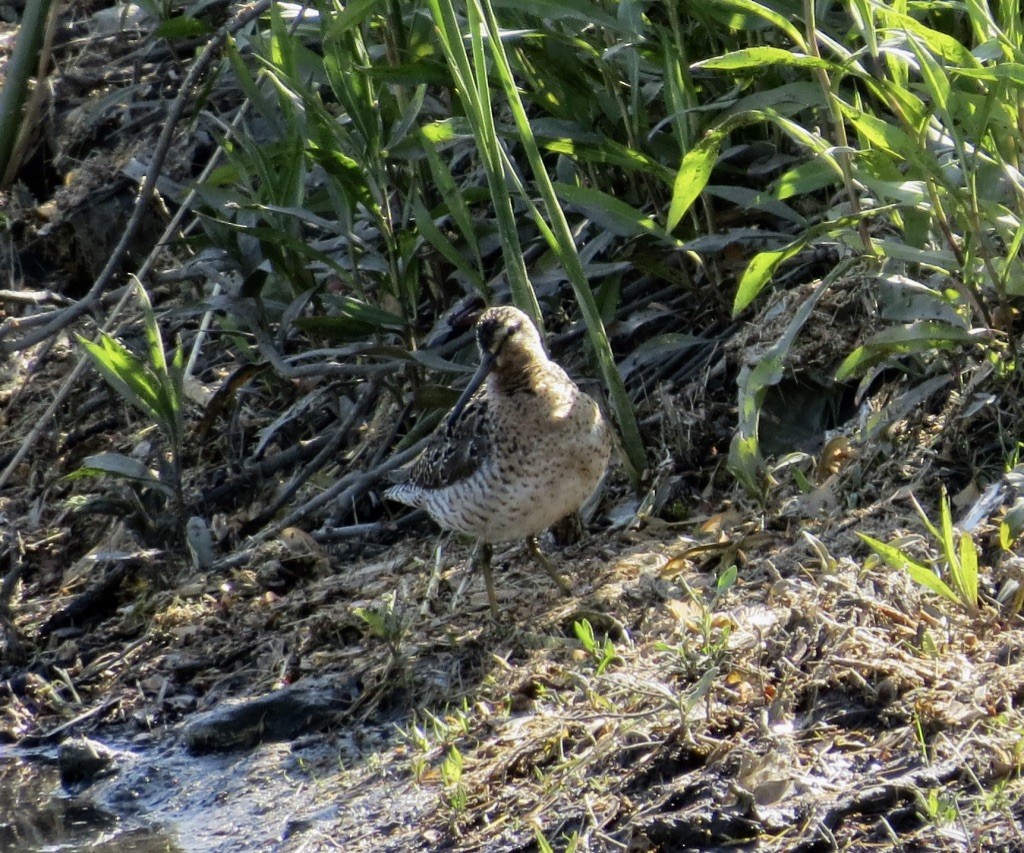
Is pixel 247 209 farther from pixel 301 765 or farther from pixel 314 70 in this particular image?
pixel 301 765

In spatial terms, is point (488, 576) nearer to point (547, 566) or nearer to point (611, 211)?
point (547, 566)

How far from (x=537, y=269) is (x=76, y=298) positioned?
3212 millimetres

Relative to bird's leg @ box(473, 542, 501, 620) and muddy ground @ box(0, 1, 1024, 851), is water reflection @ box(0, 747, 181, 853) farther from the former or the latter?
bird's leg @ box(473, 542, 501, 620)

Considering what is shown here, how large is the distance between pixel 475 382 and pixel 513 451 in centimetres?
35

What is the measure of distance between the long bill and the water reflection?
1754 millimetres

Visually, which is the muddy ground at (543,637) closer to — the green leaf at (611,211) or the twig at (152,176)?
the twig at (152,176)

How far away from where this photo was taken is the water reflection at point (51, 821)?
14.8ft

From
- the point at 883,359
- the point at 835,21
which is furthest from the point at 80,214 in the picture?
the point at 883,359

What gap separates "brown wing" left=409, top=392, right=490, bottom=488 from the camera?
17.4 feet

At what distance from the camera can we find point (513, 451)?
5195 millimetres

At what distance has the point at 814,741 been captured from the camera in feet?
12.1

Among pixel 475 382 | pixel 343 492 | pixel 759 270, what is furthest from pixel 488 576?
pixel 759 270

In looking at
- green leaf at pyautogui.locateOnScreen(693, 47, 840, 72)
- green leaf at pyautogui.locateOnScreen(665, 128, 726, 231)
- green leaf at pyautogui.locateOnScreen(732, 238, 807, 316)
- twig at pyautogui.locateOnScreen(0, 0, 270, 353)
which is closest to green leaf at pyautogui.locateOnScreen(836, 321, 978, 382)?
green leaf at pyautogui.locateOnScreen(732, 238, 807, 316)

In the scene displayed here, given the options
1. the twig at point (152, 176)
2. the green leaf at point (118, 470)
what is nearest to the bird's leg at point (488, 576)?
the green leaf at point (118, 470)
